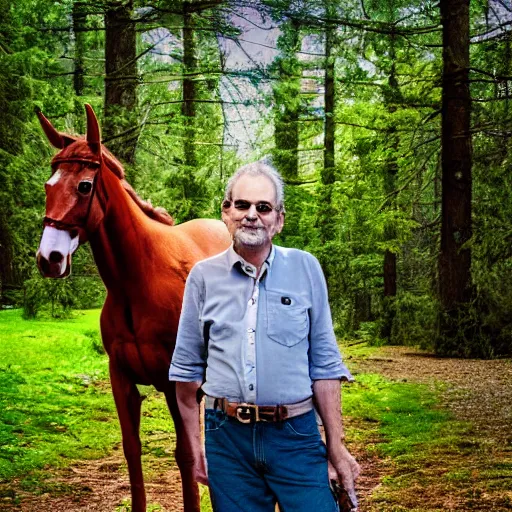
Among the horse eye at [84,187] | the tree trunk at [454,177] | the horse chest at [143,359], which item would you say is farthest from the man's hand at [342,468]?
the tree trunk at [454,177]

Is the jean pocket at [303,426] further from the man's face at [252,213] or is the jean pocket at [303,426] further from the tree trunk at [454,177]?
the tree trunk at [454,177]

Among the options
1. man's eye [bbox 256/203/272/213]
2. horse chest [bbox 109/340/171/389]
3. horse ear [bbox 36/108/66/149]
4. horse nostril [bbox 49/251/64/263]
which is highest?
horse ear [bbox 36/108/66/149]

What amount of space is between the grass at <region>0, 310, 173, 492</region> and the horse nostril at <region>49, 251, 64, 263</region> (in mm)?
2513

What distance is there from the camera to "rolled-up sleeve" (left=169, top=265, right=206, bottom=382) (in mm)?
2887

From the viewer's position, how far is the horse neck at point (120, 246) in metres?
4.80

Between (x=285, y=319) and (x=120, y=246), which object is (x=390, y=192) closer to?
(x=120, y=246)

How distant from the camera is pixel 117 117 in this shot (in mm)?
9242

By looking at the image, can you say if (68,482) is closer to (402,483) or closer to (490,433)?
(402,483)

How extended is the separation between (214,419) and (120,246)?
2.31 metres

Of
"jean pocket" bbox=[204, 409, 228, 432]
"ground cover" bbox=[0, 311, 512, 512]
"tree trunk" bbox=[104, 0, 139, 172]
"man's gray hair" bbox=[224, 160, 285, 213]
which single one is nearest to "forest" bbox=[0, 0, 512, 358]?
"tree trunk" bbox=[104, 0, 139, 172]

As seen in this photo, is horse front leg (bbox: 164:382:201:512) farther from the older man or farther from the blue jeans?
the blue jeans

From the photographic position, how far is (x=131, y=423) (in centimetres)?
491

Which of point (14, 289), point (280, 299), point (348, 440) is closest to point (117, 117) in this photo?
point (348, 440)

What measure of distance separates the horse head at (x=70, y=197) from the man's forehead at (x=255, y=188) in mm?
1670
